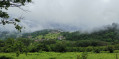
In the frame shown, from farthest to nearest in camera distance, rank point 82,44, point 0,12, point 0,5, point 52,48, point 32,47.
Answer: point 82,44 → point 52,48 → point 32,47 → point 0,12 → point 0,5

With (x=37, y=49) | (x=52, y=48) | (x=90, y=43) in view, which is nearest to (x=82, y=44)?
(x=90, y=43)

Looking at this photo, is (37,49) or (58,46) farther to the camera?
(58,46)

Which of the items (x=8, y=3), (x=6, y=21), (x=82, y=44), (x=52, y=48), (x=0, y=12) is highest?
(x=8, y=3)

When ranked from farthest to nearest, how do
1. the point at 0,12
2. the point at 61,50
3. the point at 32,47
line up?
1. the point at 61,50
2. the point at 32,47
3. the point at 0,12

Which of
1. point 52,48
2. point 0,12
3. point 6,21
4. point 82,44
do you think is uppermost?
point 0,12

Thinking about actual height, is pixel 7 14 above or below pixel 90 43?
above

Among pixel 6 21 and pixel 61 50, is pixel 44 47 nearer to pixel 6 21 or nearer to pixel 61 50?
pixel 61 50

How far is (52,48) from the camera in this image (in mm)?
99625

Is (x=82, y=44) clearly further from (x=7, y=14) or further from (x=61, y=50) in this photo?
(x=7, y=14)

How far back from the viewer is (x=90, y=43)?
14825 centimetres

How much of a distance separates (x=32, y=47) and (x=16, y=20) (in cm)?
7489

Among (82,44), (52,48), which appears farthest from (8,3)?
(82,44)

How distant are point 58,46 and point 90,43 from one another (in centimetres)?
6568

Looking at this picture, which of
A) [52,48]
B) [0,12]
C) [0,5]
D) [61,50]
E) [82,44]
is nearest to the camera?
[0,5]
